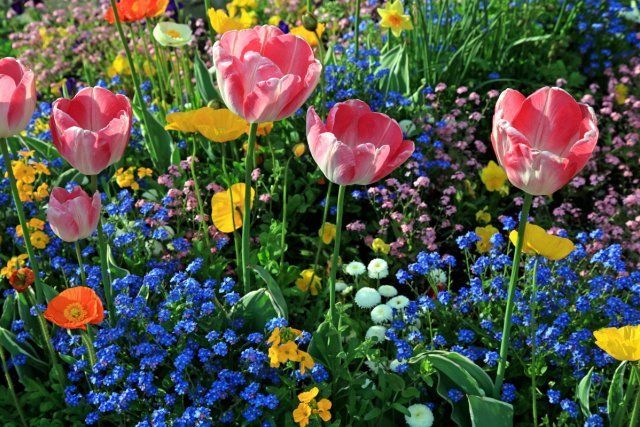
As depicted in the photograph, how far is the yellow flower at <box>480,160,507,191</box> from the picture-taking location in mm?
2660

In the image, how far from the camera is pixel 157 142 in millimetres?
2652

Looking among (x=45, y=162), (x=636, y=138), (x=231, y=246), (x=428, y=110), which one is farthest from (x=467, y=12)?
(x=45, y=162)

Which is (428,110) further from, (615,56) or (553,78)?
(615,56)

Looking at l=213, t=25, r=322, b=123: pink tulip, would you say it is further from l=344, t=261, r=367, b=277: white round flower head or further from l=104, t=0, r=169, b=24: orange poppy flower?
l=104, t=0, r=169, b=24: orange poppy flower

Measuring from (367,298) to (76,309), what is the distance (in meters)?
0.79

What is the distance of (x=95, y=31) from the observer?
4.07 m

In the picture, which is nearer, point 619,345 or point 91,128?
point 619,345

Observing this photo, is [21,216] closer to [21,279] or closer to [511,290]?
[21,279]

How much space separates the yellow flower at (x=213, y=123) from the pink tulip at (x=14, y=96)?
578 millimetres

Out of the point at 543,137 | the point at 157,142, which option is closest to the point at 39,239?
the point at 157,142

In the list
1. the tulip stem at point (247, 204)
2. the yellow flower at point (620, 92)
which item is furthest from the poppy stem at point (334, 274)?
the yellow flower at point (620, 92)

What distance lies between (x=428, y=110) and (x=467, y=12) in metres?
0.69

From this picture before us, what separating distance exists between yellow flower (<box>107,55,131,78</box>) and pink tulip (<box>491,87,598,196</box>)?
235 cm

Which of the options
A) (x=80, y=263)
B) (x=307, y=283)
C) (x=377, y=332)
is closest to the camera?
(x=80, y=263)
